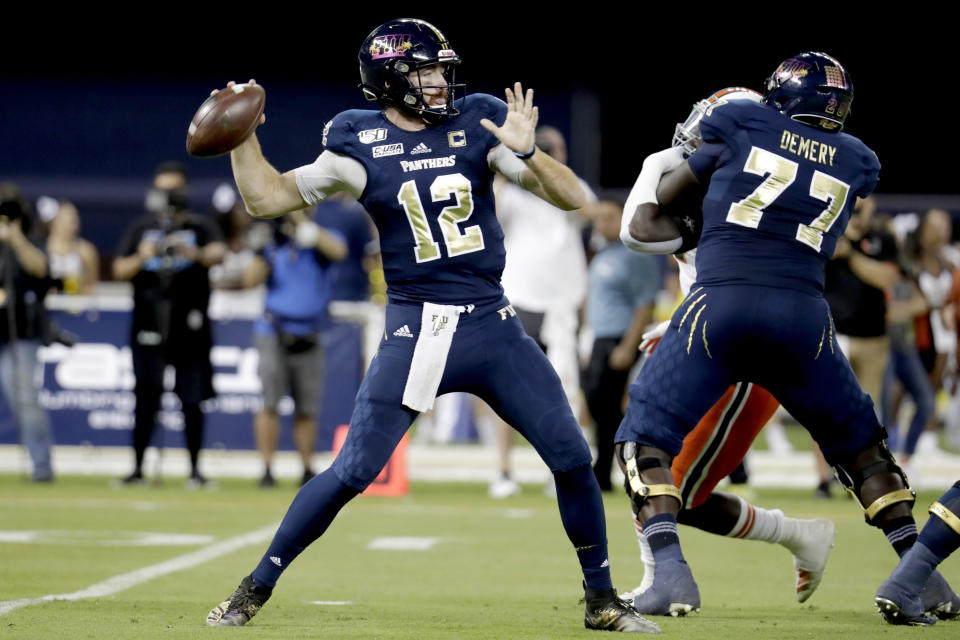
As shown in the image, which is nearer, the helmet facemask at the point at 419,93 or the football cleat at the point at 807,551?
the helmet facemask at the point at 419,93

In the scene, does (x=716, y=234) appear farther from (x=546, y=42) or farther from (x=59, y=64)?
(x=59, y=64)

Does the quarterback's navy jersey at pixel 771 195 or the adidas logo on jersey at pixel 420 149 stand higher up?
the adidas logo on jersey at pixel 420 149

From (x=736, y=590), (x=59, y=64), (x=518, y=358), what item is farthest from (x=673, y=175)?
(x=59, y=64)

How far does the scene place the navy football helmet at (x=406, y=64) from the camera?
4.82 meters

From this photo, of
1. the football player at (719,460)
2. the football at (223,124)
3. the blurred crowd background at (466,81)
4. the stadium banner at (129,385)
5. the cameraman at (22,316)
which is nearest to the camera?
the football at (223,124)

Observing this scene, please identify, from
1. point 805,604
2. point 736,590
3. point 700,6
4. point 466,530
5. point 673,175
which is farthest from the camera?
point 700,6

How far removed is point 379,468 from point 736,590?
205 cm

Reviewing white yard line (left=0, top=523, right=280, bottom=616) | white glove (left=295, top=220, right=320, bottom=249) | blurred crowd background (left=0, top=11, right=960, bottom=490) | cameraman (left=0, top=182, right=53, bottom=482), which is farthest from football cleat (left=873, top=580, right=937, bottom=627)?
blurred crowd background (left=0, top=11, right=960, bottom=490)

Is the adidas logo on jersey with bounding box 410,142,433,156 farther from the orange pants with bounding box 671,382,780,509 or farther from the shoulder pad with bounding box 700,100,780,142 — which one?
the orange pants with bounding box 671,382,780,509

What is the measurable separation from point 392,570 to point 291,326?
4.23m

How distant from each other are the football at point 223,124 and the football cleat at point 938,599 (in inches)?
109

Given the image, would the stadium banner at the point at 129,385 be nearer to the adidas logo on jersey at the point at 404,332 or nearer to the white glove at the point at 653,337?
the white glove at the point at 653,337

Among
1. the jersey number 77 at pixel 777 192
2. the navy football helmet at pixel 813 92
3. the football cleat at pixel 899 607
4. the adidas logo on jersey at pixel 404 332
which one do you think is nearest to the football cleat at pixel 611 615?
the football cleat at pixel 899 607

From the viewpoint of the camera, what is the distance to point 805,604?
18.4 ft
